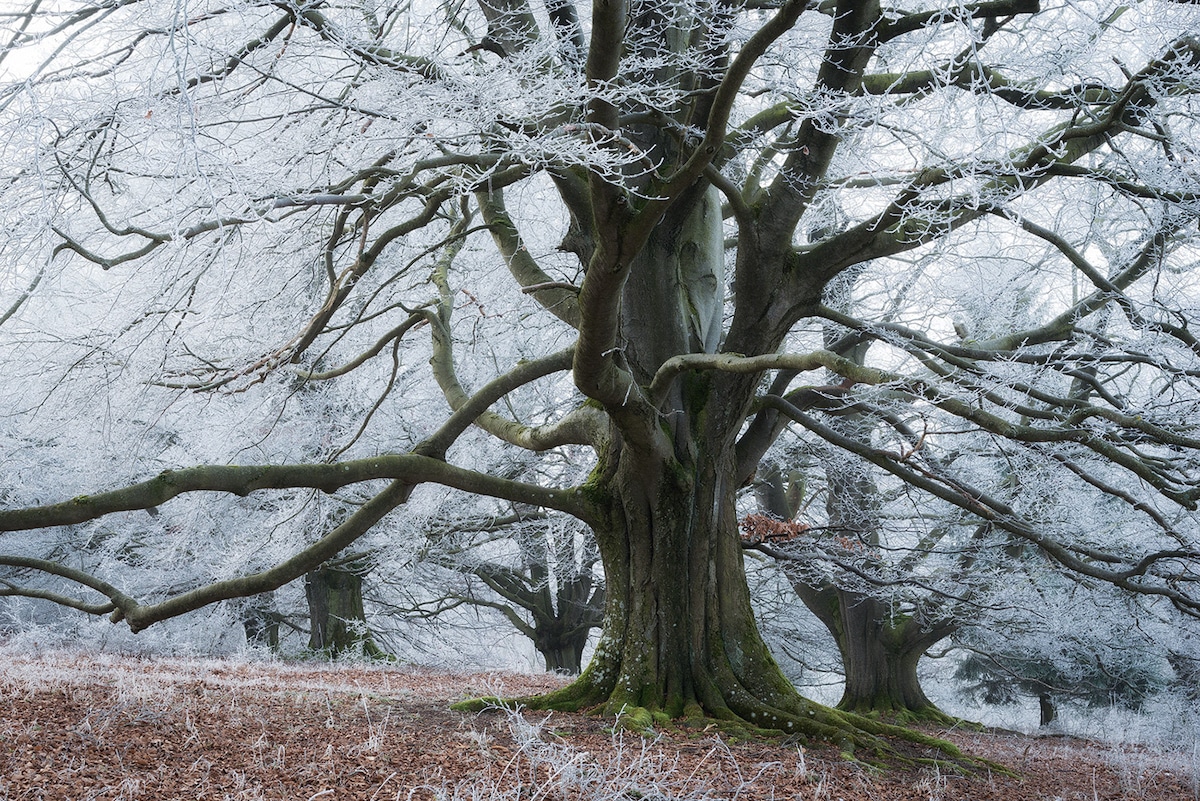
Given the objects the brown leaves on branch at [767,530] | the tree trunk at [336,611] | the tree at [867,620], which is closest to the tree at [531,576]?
the tree trunk at [336,611]

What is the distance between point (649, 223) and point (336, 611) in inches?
425

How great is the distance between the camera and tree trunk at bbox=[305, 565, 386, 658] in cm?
1277

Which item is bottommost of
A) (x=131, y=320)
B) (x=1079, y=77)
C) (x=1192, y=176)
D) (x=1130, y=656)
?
(x=1130, y=656)

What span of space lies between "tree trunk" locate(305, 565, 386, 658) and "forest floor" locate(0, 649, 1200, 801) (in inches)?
229

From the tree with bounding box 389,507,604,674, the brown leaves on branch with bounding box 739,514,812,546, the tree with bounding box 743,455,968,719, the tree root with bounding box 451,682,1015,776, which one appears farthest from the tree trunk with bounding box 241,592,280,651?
the tree root with bounding box 451,682,1015,776

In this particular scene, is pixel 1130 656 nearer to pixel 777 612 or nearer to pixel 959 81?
pixel 777 612

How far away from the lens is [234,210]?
394 cm

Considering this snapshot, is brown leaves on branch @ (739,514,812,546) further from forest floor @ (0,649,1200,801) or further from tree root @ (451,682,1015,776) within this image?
forest floor @ (0,649,1200,801)

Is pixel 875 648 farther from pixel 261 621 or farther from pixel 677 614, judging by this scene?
pixel 261 621

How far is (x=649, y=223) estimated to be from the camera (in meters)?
3.98

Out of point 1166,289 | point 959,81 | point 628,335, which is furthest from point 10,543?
point 1166,289

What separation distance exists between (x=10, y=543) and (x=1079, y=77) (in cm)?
1360

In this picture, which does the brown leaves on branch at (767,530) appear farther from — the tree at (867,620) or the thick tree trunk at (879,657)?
the thick tree trunk at (879,657)

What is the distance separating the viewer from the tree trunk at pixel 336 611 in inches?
503
